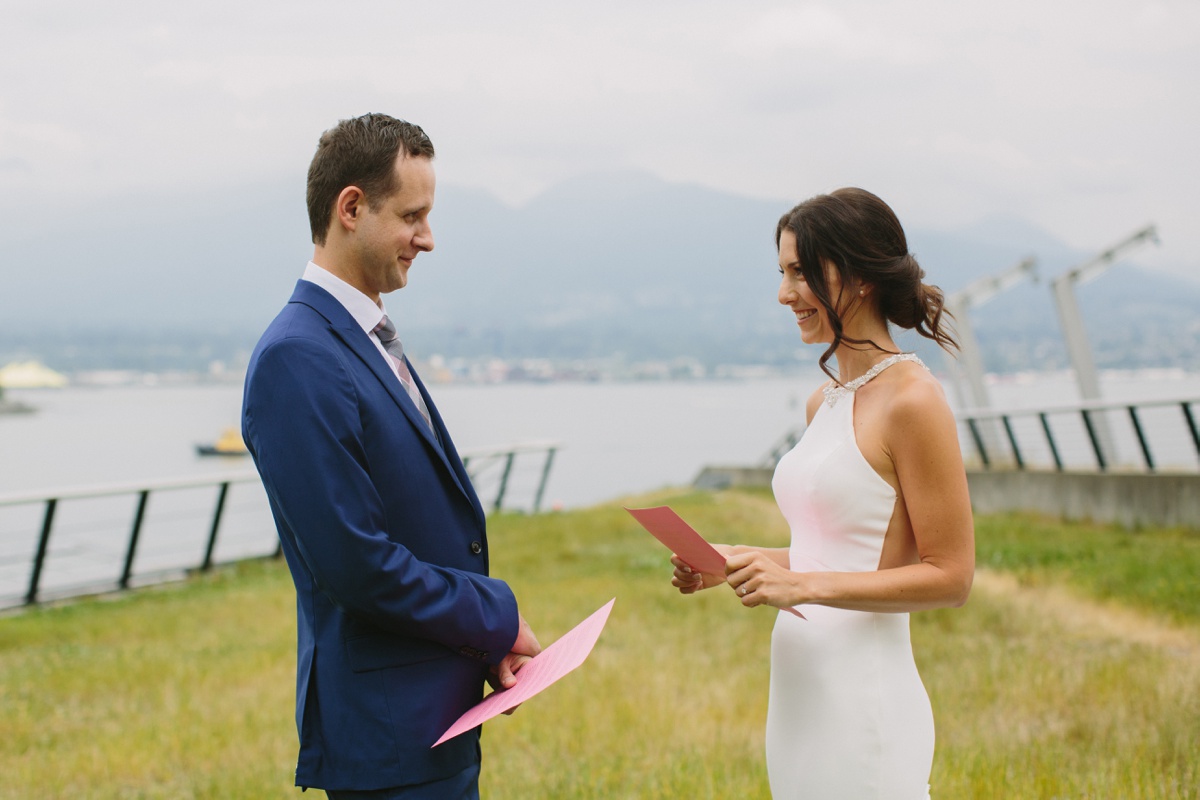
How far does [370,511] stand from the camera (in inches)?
93.5

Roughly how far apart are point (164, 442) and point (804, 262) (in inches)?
3358

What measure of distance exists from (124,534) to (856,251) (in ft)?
40.5

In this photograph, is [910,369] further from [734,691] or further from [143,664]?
[143,664]

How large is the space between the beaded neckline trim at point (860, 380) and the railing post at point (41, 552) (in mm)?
10868

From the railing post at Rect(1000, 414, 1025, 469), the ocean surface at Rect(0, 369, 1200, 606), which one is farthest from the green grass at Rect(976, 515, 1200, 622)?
the railing post at Rect(1000, 414, 1025, 469)

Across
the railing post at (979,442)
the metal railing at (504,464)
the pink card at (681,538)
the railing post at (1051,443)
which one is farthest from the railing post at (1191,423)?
the pink card at (681,538)

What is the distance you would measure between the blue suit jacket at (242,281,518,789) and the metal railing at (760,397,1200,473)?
12338 millimetres

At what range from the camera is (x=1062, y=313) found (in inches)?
778

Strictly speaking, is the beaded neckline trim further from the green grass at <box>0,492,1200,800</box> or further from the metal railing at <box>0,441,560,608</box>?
the metal railing at <box>0,441,560,608</box>

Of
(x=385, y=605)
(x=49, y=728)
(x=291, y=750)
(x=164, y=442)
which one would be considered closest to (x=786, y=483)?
(x=385, y=605)

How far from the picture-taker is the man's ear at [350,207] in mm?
2570

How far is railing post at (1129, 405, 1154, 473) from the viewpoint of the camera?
1391cm

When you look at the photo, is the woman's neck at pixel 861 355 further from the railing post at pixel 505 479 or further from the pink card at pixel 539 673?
the railing post at pixel 505 479

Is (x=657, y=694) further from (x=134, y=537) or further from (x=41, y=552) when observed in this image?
(x=134, y=537)
